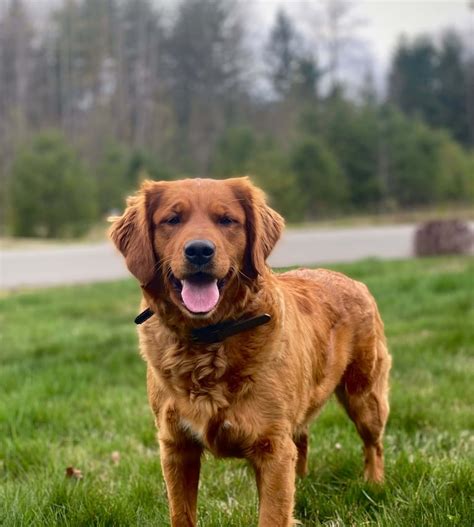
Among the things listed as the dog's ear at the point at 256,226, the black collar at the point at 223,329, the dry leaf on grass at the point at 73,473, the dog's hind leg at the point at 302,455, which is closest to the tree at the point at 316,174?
the dog's hind leg at the point at 302,455

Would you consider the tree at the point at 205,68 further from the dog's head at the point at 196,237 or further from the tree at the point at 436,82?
the dog's head at the point at 196,237

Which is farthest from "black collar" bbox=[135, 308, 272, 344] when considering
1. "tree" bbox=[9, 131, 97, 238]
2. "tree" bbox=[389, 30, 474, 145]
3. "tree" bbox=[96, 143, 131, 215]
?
"tree" bbox=[389, 30, 474, 145]

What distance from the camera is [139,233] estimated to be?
117 inches

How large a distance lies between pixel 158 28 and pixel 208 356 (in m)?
43.8

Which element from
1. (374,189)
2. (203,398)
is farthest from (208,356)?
(374,189)

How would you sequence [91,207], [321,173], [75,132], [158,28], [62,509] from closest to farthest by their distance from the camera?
[62,509] < [91,207] < [321,173] < [75,132] < [158,28]

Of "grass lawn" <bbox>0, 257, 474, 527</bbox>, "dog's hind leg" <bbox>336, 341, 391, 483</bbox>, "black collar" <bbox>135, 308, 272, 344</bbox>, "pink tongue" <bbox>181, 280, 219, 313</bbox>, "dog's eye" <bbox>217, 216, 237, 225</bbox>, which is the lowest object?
"grass lawn" <bbox>0, 257, 474, 527</bbox>

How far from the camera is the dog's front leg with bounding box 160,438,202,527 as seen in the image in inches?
114

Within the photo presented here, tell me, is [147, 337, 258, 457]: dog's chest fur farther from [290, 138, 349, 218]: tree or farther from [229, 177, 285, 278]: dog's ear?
[290, 138, 349, 218]: tree

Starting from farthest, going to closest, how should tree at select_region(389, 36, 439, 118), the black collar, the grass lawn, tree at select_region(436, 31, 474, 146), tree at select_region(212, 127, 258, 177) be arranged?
1. tree at select_region(389, 36, 439, 118)
2. tree at select_region(436, 31, 474, 146)
3. tree at select_region(212, 127, 258, 177)
4. the grass lawn
5. the black collar

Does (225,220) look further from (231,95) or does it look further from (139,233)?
(231,95)

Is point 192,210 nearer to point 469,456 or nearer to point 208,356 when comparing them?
point 208,356

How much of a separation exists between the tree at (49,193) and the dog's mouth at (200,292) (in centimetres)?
2446

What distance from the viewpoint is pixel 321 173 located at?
31.2 metres
